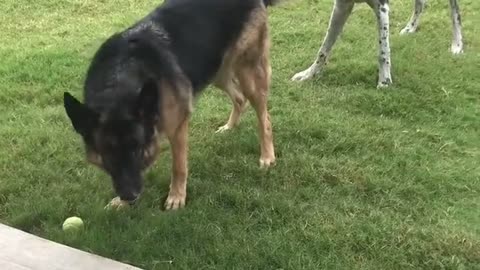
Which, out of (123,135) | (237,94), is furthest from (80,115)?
(237,94)

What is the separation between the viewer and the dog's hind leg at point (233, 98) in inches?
195

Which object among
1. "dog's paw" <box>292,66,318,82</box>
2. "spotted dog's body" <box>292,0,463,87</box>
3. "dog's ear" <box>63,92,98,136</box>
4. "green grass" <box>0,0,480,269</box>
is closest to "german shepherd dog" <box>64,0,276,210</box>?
"dog's ear" <box>63,92,98,136</box>

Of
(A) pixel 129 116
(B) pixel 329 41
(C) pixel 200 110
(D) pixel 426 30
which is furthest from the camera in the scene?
(D) pixel 426 30

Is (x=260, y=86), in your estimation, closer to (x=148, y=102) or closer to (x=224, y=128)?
(x=224, y=128)

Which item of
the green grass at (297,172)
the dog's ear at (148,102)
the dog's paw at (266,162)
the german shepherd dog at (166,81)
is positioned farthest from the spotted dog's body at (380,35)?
Result: the dog's ear at (148,102)

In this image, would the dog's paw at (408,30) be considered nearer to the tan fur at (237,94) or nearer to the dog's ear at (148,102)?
the tan fur at (237,94)

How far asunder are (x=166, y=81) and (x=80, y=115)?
70cm

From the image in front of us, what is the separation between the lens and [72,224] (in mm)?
3943

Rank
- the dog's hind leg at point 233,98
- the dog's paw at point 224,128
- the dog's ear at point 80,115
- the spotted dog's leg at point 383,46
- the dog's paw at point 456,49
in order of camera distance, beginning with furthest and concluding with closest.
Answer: the dog's paw at point 456,49, the spotted dog's leg at point 383,46, the dog's paw at point 224,128, the dog's hind leg at point 233,98, the dog's ear at point 80,115

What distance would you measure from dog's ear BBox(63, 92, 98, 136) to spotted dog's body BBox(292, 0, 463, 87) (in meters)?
3.40

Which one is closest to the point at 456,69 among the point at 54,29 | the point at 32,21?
the point at 54,29

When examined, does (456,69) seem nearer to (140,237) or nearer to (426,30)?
(426,30)

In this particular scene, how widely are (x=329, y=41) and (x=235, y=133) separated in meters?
1.91

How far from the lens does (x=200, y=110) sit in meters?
5.84
